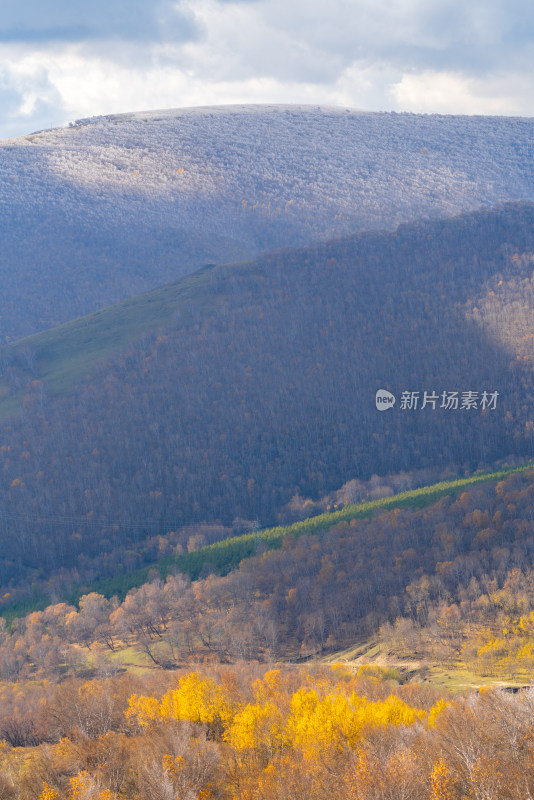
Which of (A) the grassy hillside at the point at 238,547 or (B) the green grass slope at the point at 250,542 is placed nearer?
(A) the grassy hillside at the point at 238,547

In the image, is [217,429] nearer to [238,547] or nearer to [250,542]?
[250,542]

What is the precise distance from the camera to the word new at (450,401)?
177375 millimetres

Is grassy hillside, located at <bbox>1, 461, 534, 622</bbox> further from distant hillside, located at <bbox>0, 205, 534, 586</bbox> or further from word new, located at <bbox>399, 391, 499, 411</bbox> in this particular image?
word new, located at <bbox>399, 391, 499, 411</bbox>

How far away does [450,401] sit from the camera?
179 metres

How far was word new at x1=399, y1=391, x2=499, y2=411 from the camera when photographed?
582ft

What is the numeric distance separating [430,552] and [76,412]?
317ft

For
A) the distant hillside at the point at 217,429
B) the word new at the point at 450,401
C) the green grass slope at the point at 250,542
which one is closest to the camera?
the green grass slope at the point at 250,542

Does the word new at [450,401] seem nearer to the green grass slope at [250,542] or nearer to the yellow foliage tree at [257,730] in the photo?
the green grass slope at [250,542]

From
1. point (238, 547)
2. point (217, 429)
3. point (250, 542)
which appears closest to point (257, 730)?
point (238, 547)

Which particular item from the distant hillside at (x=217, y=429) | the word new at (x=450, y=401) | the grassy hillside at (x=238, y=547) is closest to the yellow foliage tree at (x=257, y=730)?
the grassy hillside at (x=238, y=547)

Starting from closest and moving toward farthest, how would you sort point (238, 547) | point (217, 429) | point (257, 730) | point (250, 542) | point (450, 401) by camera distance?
point (257, 730), point (238, 547), point (250, 542), point (217, 429), point (450, 401)

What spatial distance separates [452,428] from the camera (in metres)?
173

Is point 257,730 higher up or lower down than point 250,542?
higher up

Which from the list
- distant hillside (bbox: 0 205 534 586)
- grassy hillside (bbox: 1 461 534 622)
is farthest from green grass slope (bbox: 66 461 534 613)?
distant hillside (bbox: 0 205 534 586)
